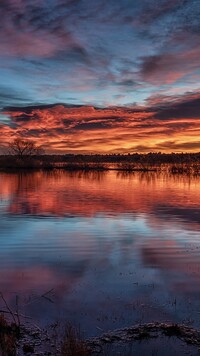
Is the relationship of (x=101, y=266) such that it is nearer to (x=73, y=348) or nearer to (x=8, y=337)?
(x=8, y=337)

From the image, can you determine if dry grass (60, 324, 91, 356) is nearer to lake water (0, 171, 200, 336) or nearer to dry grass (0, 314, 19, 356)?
dry grass (0, 314, 19, 356)

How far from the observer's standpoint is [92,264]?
10047 millimetres

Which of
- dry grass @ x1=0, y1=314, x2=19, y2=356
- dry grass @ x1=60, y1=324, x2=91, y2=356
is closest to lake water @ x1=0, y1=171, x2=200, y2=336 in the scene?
dry grass @ x1=0, y1=314, x2=19, y2=356

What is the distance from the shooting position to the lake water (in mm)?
6902

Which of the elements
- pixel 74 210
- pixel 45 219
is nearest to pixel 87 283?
pixel 45 219

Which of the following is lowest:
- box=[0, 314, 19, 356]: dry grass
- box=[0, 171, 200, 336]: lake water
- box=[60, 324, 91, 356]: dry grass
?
box=[0, 171, 200, 336]: lake water

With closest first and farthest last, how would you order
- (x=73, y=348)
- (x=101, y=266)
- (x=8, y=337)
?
(x=73, y=348)
(x=8, y=337)
(x=101, y=266)

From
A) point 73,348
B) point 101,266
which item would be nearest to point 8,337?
point 73,348

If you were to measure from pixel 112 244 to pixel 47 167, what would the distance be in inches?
2234

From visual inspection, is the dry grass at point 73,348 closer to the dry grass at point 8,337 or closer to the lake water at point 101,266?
the dry grass at point 8,337

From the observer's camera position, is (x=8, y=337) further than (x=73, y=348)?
Yes

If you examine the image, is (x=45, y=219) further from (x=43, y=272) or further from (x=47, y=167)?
(x=47, y=167)

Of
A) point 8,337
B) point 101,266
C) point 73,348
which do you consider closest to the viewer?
point 73,348

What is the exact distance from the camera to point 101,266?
32.4ft
